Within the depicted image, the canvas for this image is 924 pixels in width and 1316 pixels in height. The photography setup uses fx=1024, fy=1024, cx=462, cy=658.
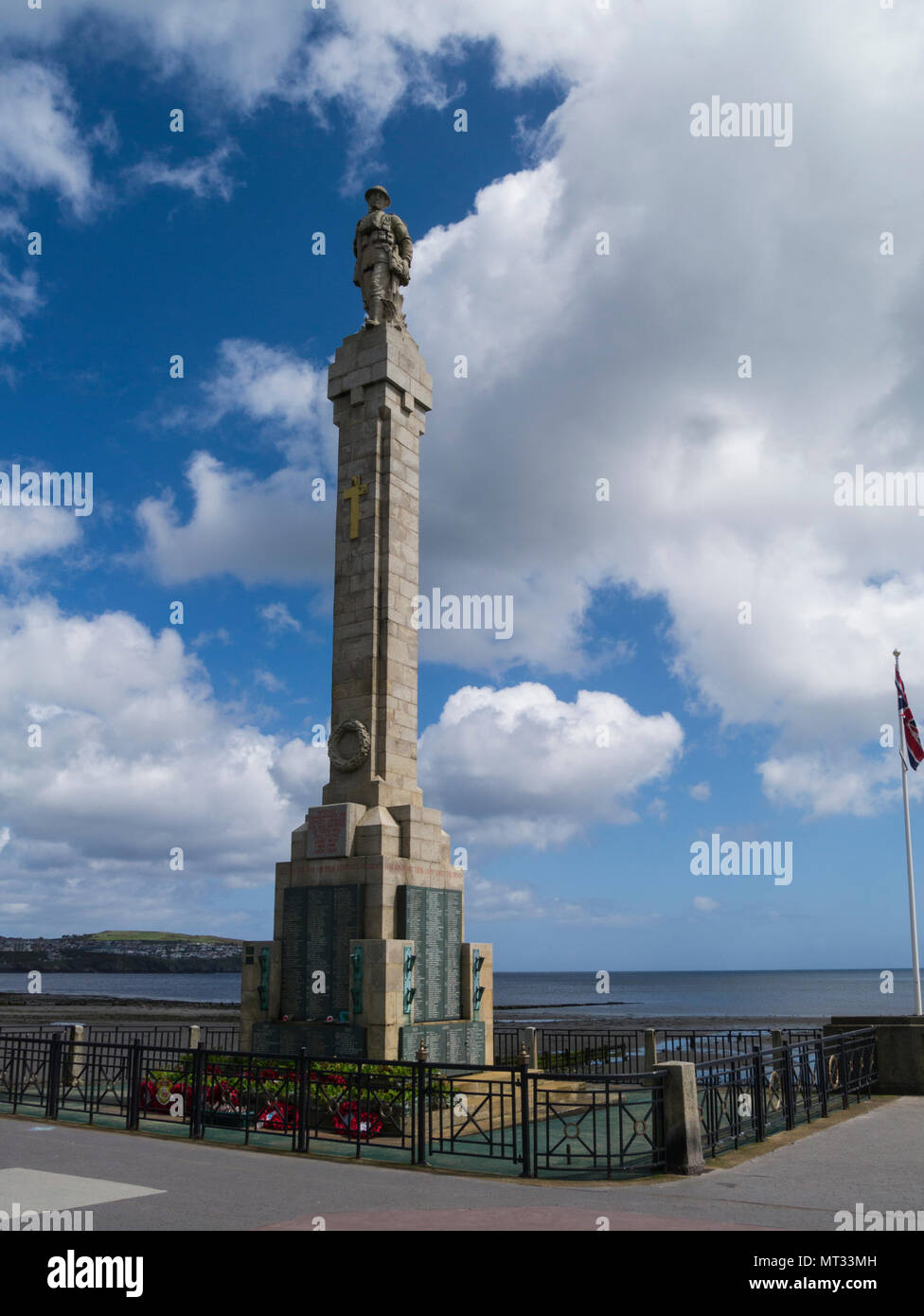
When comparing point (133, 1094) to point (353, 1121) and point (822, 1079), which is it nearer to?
point (353, 1121)

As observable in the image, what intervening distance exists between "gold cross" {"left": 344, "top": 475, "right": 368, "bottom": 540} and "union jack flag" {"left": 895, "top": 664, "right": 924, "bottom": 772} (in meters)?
11.5

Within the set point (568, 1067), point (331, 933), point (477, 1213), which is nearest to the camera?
point (477, 1213)

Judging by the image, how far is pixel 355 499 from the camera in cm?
1986

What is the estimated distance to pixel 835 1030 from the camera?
59.4 feet

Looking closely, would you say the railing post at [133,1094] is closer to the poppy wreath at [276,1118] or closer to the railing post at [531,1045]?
the poppy wreath at [276,1118]

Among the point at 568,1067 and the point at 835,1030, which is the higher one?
the point at 835,1030

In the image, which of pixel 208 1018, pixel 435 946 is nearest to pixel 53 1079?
pixel 435 946

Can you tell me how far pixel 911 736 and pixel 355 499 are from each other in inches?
472

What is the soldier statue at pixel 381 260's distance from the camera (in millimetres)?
21125

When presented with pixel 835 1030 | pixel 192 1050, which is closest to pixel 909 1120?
pixel 835 1030

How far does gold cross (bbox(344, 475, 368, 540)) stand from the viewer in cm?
1970
